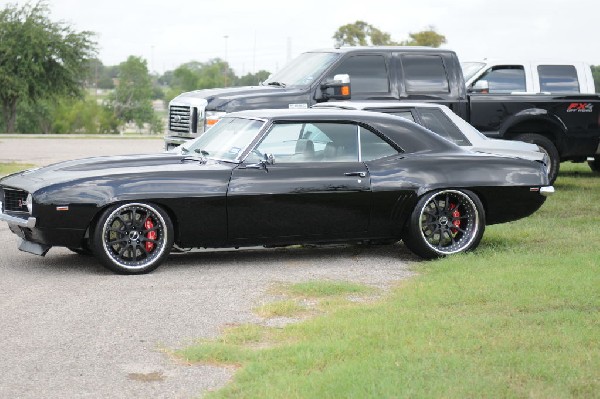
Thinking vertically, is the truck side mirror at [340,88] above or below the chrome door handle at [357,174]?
above

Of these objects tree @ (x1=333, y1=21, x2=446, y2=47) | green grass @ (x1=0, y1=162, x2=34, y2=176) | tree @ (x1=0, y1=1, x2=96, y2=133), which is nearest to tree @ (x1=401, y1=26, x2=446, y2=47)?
tree @ (x1=333, y1=21, x2=446, y2=47)

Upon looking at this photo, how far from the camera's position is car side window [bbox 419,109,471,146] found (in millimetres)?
13609

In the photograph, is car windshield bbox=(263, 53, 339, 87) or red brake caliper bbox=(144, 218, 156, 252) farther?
car windshield bbox=(263, 53, 339, 87)

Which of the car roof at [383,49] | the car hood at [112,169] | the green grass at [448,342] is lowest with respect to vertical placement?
the green grass at [448,342]

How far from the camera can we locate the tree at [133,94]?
15950 cm

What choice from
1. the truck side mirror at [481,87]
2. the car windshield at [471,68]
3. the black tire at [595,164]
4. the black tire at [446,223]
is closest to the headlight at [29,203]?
the black tire at [446,223]

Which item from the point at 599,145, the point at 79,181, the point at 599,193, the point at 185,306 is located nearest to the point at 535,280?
the point at 185,306

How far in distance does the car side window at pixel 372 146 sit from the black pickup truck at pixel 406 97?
5.20 metres

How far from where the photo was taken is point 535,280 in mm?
9062

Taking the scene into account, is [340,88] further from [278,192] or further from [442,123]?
[278,192]

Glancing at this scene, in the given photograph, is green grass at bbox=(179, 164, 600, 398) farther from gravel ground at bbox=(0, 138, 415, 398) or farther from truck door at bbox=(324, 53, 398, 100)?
truck door at bbox=(324, 53, 398, 100)

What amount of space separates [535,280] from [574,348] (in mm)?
2376

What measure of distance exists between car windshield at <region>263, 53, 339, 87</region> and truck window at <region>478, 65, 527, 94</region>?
3.75 meters

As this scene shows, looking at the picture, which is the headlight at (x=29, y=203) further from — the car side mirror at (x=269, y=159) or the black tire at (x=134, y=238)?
the car side mirror at (x=269, y=159)
